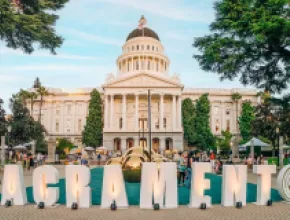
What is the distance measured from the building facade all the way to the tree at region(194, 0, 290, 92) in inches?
1498

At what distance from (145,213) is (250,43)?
13876 mm

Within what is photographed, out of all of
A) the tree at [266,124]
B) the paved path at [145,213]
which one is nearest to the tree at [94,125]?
the tree at [266,124]

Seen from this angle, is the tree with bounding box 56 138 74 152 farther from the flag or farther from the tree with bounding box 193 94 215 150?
the flag

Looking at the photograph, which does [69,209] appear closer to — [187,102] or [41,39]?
[41,39]

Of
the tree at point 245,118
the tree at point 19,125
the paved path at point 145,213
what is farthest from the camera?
the tree at point 245,118

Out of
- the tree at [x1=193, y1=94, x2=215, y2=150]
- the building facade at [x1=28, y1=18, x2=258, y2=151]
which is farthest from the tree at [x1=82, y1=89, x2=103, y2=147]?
the tree at [x1=193, y1=94, x2=215, y2=150]

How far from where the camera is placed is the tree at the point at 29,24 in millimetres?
16266

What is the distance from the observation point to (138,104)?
70812 millimetres

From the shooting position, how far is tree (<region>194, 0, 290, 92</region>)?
17.4 m

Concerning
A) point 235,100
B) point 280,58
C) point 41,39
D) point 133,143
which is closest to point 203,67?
point 280,58

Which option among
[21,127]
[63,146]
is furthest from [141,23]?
[21,127]

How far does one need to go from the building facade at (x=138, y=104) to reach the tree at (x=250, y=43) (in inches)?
1498

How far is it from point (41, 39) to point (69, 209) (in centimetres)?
1127

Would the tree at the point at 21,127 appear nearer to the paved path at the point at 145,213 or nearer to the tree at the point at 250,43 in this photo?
the tree at the point at 250,43
